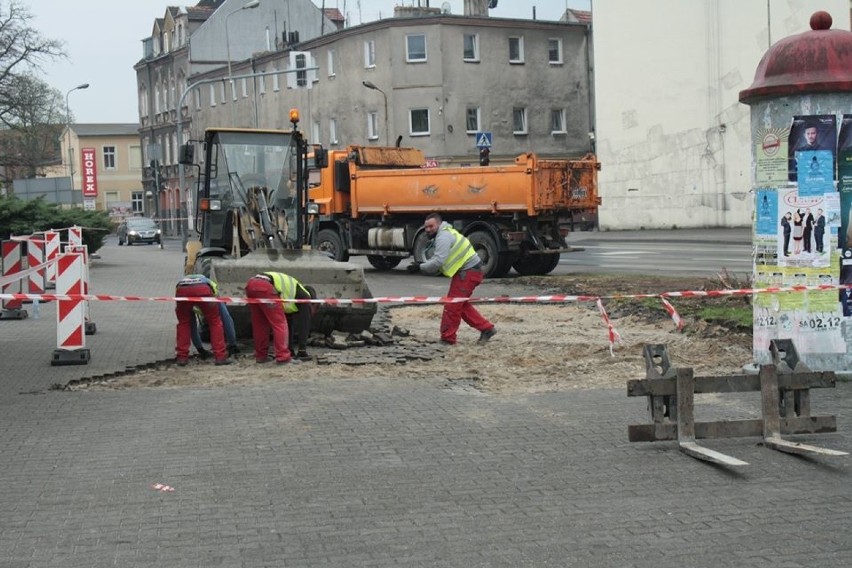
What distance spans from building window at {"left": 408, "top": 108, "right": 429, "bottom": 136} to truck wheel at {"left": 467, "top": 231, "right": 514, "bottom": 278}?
3050 centimetres

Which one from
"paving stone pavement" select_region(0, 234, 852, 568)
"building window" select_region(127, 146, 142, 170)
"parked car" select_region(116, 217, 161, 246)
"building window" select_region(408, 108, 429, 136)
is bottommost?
"paving stone pavement" select_region(0, 234, 852, 568)

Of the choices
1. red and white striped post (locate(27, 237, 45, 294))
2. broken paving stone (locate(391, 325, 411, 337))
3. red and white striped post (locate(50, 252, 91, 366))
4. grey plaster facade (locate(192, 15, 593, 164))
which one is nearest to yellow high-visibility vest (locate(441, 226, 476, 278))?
broken paving stone (locate(391, 325, 411, 337))

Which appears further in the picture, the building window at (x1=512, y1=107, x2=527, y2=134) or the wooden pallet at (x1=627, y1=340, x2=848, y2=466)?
the building window at (x1=512, y1=107, x2=527, y2=134)

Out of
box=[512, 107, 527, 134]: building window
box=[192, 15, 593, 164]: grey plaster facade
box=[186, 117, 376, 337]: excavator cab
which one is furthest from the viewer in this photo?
box=[512, 107, 527, 134]: building window

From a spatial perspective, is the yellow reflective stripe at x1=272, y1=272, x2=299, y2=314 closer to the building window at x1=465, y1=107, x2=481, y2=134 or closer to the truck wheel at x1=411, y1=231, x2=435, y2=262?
the truck wheel at x1=411, y1=231, x2=435, y2=262

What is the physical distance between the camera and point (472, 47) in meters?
54.5

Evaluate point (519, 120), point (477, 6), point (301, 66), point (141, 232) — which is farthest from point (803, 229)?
point (141, 232)

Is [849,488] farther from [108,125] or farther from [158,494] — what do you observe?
[108,125]

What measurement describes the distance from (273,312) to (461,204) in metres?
12.5

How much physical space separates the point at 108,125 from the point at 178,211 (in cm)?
3176

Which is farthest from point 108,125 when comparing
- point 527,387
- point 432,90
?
point 527,387

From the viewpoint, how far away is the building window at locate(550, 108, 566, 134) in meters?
56.9

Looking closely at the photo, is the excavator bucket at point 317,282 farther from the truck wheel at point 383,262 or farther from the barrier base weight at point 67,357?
the truck wheel at point 383,262

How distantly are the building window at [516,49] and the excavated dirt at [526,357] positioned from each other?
136 feet
